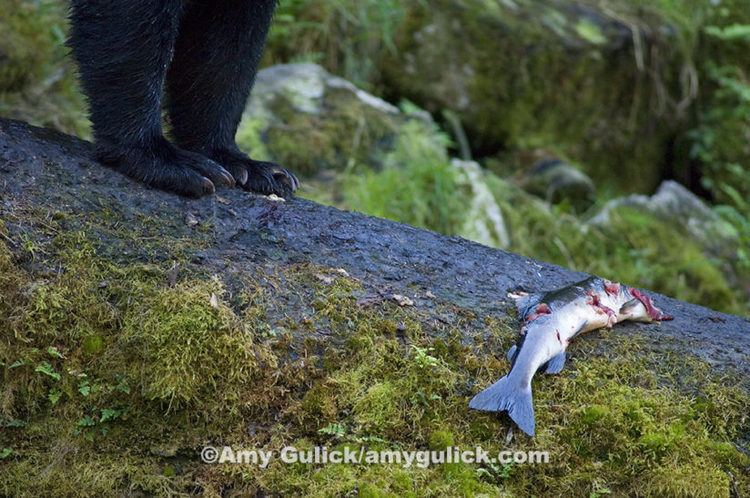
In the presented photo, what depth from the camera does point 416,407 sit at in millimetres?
2469

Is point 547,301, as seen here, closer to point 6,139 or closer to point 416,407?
point 416,407

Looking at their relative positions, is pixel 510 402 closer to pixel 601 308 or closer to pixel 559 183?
pixel 601 308

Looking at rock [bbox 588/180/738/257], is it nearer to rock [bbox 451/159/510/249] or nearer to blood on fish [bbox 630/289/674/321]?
rock [bbox 451/159/510/249]

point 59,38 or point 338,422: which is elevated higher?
point 338,422

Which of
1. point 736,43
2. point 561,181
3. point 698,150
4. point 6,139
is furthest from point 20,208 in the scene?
point 736,43

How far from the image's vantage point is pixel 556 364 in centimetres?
256

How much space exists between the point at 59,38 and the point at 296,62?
1742 mm

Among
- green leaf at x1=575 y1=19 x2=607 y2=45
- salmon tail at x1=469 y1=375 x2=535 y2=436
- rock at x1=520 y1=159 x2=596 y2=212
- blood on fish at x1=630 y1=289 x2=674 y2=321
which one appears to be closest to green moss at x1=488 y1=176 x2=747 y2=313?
rock at x1=520 y1=159 x2=596 y2=212

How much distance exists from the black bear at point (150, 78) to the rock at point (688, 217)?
12.3 feet

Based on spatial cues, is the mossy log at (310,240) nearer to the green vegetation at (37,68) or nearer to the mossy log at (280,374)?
the mossy log at (280,374)

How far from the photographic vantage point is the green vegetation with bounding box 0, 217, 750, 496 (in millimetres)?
2316

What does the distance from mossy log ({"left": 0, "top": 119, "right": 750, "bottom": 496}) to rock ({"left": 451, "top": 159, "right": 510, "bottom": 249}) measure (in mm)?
3127

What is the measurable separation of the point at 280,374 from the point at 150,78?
4.65 feet

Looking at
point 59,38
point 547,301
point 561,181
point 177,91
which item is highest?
point 547,301
